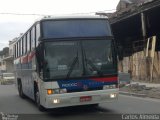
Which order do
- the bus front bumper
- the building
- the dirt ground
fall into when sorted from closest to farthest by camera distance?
the bus front bumper < the dirt ground < the building

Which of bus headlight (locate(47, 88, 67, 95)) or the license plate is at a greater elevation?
bus headlight (locate(47, 88, 67, 95))

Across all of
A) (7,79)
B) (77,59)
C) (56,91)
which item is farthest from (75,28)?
(7,79)

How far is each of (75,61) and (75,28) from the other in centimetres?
119

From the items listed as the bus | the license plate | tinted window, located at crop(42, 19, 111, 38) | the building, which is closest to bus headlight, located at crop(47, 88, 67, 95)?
the bus

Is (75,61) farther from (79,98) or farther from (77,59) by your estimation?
(79,98)

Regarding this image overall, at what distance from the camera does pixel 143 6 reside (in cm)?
3312

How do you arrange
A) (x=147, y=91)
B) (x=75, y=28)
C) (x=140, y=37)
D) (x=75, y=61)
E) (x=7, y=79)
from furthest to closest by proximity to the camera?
(x=7, y=79) → (x=140, y=37) → (x=147, y=91) → (x=75, y=28) → (x=75, y=61)

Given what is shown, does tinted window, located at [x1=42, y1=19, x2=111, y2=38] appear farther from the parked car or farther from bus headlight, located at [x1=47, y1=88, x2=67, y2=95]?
the parked car

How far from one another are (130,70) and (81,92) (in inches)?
967

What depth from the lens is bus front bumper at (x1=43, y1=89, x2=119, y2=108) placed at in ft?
42.5

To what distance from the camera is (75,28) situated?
45.2 ft

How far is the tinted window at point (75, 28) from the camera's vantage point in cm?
1352

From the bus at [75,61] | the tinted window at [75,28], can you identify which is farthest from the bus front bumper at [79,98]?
the tinted window at [75,28]

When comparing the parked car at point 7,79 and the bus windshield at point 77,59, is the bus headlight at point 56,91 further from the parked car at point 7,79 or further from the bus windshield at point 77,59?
the parked car at point 7,79
